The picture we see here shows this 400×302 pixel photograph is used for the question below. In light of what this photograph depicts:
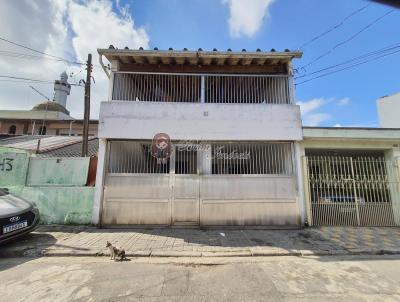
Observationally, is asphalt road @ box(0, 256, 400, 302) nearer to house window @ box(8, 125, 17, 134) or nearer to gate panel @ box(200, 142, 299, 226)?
gate panel @ box(200, 142, 299, 226)

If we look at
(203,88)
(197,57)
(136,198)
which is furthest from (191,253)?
(197,57)

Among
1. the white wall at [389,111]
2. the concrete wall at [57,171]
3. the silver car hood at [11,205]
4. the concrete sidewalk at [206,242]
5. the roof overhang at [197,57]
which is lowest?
the concrete sidewalk at [206,242]

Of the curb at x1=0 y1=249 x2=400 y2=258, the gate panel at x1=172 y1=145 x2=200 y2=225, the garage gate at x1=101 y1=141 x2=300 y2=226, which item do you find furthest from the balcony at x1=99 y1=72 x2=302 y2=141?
the curb at x1=0 y1=249 x2=400 y2=258

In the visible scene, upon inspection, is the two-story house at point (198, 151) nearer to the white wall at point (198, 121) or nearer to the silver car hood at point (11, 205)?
the white wall at point (198, 121)

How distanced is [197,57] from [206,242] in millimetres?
5784

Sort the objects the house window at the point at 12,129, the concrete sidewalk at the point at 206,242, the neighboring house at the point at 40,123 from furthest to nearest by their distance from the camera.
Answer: the house window at the point at 12,129 → the neighboring house at the point at 40,123 → the concrete sidewalk at the point at 206,242

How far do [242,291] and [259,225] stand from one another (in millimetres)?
3980

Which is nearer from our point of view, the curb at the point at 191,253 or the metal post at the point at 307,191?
the curb at the point at 191,253

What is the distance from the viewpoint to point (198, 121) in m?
7.36

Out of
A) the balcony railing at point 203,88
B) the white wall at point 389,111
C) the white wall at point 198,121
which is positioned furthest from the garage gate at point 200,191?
the white wall at point 389,111

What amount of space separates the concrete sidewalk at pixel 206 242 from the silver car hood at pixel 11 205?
783 mm

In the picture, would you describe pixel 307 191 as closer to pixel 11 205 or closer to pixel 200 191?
pixel 200 191

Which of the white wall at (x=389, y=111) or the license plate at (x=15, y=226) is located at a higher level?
the white wall at (x=389, y=111)

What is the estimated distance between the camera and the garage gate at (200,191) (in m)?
7.04
